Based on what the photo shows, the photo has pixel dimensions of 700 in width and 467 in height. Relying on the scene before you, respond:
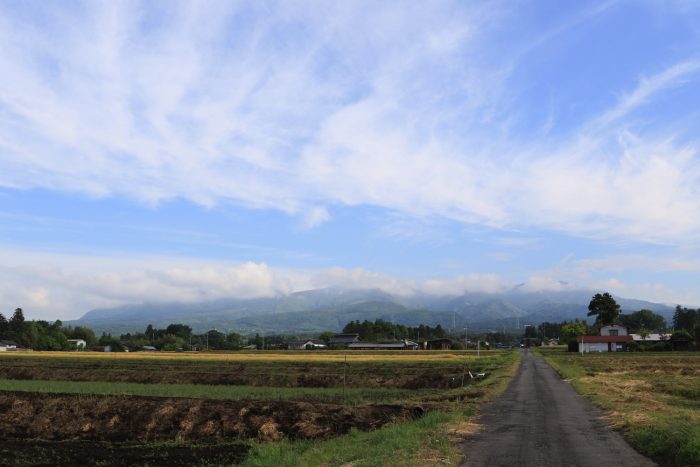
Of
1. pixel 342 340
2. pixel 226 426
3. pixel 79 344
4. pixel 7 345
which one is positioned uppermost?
pixel 226 426

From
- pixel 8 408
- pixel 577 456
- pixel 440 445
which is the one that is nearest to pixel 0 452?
pixel 8 408

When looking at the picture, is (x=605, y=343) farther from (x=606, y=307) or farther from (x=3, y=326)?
(x=3, y=326)

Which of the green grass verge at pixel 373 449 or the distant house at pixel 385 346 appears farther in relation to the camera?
the distant house at pixel 385 346

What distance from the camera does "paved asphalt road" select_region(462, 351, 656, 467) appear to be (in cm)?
1270

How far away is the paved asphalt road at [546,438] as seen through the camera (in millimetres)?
12703

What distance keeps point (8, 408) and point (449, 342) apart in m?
143

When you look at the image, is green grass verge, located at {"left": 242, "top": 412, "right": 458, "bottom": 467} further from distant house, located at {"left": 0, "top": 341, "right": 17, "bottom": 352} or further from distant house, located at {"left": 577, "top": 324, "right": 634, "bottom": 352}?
distant house, located at {"left": 0, "top": 341, "right": 17, "bottom": 352}

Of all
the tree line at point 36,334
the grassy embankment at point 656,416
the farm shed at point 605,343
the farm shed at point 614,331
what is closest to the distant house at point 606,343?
the farm shed at point 605,343

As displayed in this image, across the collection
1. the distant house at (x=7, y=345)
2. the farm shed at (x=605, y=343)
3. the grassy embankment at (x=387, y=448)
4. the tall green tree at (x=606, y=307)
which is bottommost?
the distant house at (x=7, y=345)

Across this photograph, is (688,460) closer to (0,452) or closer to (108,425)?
(0,452)

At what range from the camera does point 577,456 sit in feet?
42.7

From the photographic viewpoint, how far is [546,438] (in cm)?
1552

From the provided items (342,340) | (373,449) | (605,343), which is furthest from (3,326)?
(373,449)

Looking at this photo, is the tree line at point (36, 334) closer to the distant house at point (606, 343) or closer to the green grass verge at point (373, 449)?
the distant house at point (606, 343)
